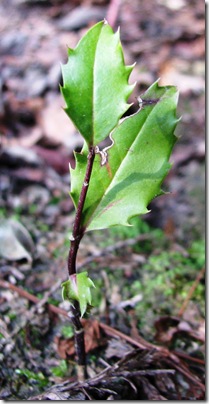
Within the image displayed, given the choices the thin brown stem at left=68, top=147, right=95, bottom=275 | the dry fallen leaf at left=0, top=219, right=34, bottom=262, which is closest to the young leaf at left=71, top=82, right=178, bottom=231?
the thin brown stem at left=68, top=147, right=95, bottom=275

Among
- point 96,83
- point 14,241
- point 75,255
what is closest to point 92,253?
point 14,241

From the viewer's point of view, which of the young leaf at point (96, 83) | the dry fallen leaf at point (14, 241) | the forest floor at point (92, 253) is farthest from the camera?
the dry fallen leaf at point (14, 241)

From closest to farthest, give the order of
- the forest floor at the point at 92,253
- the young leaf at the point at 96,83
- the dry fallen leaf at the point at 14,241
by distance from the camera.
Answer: the young leaf at the point at 96,83, the forest floor at the point at 92,253, the dry fallen leaf at the point at 14,241

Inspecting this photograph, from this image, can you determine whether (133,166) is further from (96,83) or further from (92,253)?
(92,253)

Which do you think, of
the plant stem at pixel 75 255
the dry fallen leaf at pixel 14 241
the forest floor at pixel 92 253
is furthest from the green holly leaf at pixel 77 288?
the dry fallen leaf at pixel 14 241

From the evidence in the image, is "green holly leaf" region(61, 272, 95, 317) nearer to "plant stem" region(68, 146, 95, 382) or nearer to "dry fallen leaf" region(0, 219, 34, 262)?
"plant stem" region(68, 146, 95, 382)

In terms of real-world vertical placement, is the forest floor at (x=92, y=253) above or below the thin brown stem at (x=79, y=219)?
below

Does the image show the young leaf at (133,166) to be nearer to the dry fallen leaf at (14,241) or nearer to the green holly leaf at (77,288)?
the green holly leaf at (77,288)
